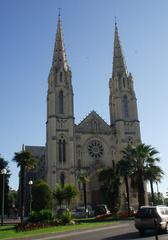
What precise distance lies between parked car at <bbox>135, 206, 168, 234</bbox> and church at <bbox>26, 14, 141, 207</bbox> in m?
44.1

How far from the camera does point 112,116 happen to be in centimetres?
7588

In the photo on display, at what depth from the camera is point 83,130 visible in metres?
70.0

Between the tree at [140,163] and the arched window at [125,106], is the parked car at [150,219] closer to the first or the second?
Result: the tree at [140,163]

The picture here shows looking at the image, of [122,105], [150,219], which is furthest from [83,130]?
[150,219]

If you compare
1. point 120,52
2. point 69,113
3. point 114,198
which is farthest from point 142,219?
point 120,52

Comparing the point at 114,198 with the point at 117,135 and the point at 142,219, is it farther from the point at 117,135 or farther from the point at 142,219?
the point at 142,219

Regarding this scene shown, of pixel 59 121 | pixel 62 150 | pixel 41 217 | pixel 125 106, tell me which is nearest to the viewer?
pixel 41 217

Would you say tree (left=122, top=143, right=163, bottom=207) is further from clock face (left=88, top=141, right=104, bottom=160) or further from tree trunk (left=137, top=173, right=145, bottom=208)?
clock face (left=88, top=141, right=104, bottom=160)

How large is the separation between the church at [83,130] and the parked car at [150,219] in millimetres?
44122

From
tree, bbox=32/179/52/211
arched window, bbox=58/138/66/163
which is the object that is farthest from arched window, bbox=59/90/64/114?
tree, bbox=32/179/52/211

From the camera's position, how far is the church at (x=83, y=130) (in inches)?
2569

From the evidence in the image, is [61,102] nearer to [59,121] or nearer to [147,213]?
[59,121]

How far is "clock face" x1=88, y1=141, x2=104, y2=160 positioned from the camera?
227 feet

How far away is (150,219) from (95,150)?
50396 millimetres
